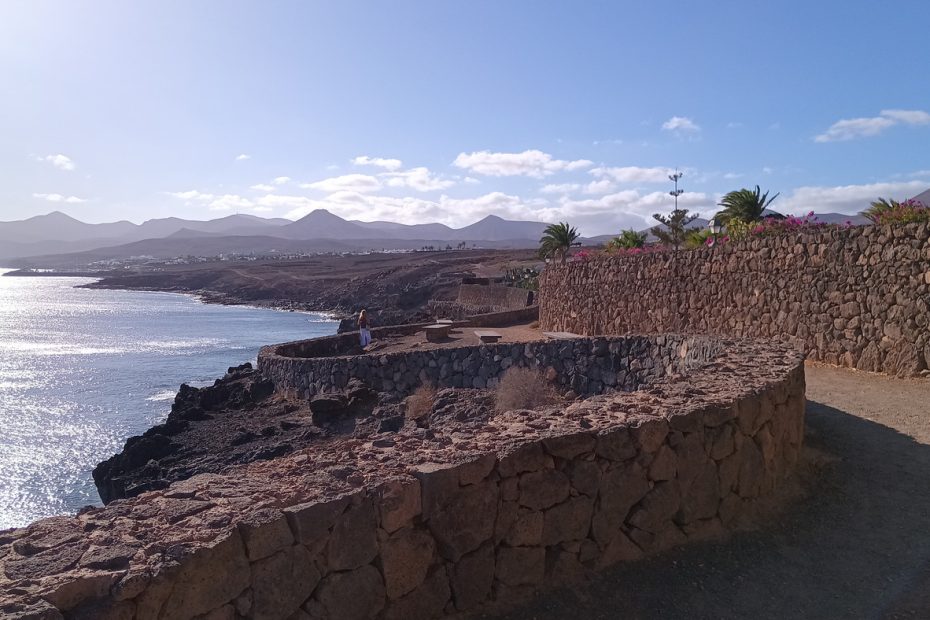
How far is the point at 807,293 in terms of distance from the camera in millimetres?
14000

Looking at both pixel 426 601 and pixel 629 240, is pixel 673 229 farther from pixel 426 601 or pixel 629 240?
pixel 426 601

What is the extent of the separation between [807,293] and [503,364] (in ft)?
20.7

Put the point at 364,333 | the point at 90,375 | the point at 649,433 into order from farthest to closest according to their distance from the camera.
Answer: the point at 90,375
the point at 364,333
the point at 649,433

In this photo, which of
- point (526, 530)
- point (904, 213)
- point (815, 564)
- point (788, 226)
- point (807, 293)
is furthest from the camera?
point (788, 226)

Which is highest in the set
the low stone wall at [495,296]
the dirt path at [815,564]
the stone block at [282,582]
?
the stone block at [282,582]

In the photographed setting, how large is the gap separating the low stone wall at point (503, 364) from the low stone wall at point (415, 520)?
5611mm

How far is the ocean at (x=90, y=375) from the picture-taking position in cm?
1917

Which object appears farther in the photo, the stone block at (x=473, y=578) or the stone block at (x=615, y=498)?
the stone block at (x=615, y=498)

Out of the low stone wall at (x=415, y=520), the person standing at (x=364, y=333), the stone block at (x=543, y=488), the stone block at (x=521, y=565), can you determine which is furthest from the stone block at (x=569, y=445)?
the person standing at (x=364, y=333)

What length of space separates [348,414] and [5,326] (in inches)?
2609

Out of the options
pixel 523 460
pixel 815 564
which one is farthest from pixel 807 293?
pixel 523 460

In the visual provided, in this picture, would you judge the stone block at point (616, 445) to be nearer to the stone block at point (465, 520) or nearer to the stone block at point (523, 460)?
the stone block at point (523, 460)

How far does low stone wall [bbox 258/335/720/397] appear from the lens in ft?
41.9

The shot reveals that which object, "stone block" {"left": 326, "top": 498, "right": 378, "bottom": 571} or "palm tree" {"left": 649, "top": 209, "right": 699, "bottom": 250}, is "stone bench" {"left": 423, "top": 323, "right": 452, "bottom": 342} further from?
"stone block" {"left": 326, "top": 498, "right": 378, "bottom": 571}
